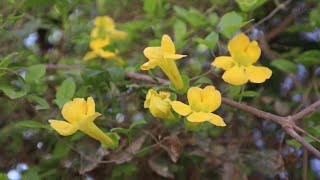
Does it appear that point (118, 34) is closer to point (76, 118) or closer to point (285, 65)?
point (285, 65)

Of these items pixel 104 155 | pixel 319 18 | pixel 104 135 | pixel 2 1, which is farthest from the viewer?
pixel 2 1

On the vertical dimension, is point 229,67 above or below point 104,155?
above

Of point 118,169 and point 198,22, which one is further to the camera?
point 198,22

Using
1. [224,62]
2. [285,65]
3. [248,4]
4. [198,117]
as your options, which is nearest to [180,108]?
[198,117]

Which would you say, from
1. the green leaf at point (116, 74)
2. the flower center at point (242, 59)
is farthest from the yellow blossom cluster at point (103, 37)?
the flower center at point (242, 59)

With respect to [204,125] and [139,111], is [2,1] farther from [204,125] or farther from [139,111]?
[204,125]

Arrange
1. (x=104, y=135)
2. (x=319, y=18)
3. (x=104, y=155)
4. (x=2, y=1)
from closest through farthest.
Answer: (x=104, y=135)
(x=104, y=155)
(x=319, y=18)
(x=2, y=1)

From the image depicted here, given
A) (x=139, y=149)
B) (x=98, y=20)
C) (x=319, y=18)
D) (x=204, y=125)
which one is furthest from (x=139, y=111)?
(x=319, y=18)
